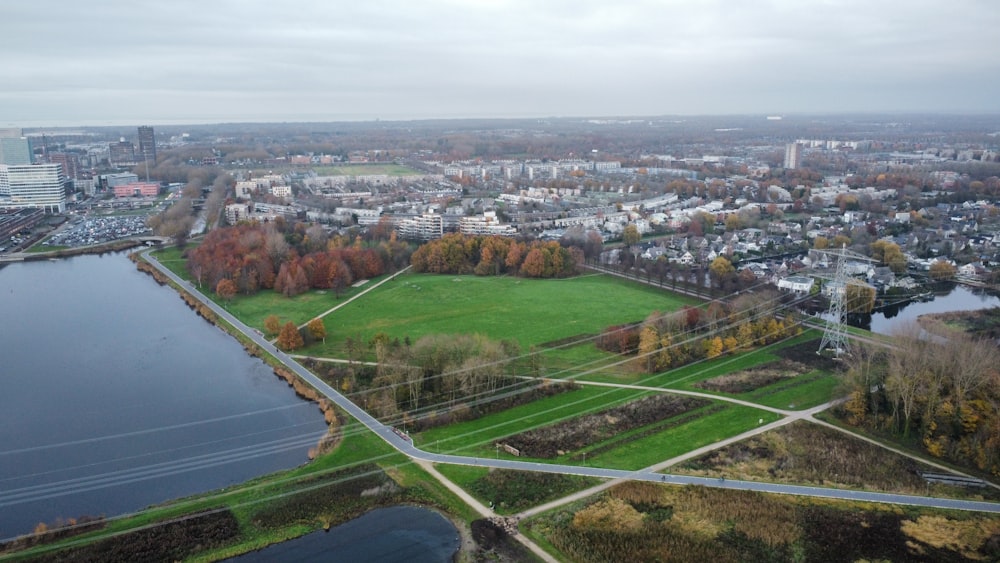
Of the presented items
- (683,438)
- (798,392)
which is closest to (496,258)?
(798,392)

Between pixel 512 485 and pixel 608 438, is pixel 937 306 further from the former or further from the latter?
pixel 512 485

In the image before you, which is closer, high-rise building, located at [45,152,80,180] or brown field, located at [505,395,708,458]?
brown field, located at [505,395,708,458]

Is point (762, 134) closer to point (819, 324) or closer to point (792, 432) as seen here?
point (819, 324)

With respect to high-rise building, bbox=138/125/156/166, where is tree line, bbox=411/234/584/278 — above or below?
below

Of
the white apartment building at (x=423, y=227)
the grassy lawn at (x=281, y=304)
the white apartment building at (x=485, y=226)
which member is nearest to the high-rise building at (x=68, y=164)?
the white apartment building at (x=423, y=227)

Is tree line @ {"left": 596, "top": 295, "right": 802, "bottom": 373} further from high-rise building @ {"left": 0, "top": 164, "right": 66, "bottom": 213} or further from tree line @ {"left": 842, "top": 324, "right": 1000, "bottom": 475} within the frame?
high-rise building @ {"left": 0, "top": 164, "right": 66, "bottom": 213}

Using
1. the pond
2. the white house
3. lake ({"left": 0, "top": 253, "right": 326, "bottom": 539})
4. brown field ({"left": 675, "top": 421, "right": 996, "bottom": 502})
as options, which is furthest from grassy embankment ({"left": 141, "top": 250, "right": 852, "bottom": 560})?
the white house

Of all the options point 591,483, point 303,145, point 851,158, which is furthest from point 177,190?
point 851,158
